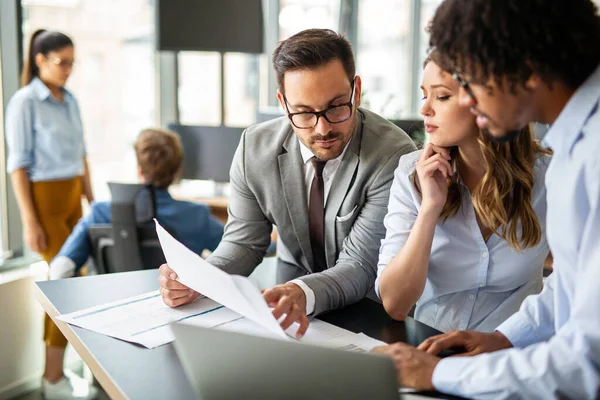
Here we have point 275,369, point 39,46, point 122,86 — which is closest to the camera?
point 275,369

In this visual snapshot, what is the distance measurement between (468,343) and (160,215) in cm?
186

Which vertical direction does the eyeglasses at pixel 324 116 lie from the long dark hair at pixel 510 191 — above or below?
above

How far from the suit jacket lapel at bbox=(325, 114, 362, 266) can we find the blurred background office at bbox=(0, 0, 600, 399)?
1198 millimetres

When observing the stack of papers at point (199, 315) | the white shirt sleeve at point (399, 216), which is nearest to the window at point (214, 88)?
the white shirt sleeve at point (399, 216)

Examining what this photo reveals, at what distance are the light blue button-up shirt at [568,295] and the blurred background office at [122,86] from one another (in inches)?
78.8

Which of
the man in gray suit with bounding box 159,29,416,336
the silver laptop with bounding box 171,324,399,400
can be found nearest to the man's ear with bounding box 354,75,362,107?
the man in gray suit with bounding box 159,29,416,336

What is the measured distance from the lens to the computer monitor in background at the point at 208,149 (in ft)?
→ 12.5

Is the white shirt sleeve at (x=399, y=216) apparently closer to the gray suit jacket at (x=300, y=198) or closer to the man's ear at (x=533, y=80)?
the gray suit jacket at (x=300, y=198)

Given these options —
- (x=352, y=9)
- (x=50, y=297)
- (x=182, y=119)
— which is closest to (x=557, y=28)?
(x=50, y=297)

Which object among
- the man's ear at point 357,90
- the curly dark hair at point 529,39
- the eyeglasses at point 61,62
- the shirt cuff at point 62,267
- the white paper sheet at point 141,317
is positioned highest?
the eyeglasses at point 61,62

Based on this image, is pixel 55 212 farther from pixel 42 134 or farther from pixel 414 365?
pixel 414 365

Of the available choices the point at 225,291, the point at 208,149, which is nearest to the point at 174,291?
the point at 225,291

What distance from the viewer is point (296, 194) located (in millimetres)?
1945

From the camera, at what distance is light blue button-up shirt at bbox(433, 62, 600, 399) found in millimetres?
967
